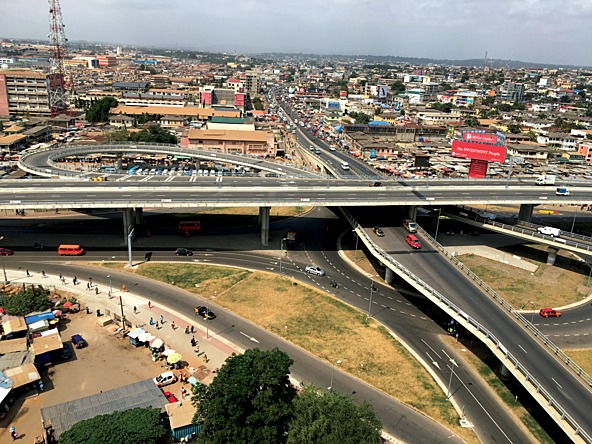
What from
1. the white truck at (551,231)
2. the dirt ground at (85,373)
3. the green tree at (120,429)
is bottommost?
the dirt ground at (85,373)

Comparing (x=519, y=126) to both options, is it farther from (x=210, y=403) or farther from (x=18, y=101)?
(x=18, y=101)

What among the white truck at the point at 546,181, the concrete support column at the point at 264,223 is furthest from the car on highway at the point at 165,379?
the white truck at the point at 546,181

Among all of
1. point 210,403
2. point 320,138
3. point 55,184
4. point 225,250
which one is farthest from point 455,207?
point 320,138

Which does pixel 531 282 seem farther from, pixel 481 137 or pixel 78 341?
pixel 78 341

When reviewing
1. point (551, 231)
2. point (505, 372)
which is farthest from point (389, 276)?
point (551, 231)

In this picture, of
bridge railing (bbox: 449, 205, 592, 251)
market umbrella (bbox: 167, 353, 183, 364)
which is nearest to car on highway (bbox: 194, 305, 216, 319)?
market umbrella (bbox: 167, 353, 183, 364)

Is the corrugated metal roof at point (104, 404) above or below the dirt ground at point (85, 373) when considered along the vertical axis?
above

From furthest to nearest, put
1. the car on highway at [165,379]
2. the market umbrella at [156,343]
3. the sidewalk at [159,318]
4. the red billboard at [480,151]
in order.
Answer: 1. the red billboard at [480,151]
2. the market umbrella at [156,343]
3. the sidewalk at [159,318]
4. the car on highway at [165,379]

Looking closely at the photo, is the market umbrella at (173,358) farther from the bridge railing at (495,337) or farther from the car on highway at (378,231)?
the car on highway at (378,231)
